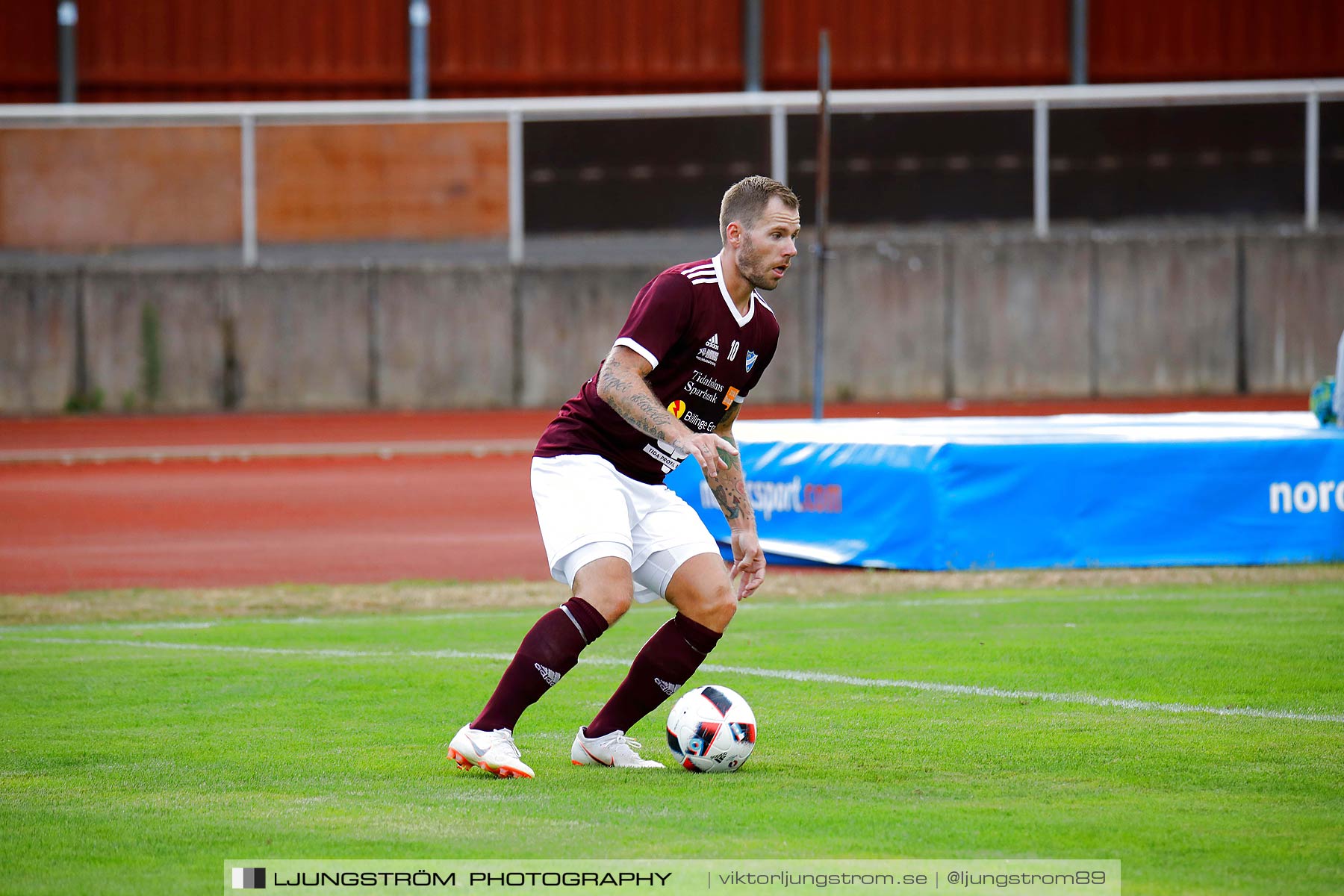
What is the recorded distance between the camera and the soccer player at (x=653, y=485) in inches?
220

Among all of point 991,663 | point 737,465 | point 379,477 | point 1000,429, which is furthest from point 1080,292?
point 737,465

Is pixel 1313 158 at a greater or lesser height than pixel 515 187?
greater

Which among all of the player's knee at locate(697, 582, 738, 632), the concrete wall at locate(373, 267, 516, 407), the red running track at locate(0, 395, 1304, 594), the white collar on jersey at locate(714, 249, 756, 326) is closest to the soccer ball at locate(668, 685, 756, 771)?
the player's knee at locate(697, 582, 738, 632)

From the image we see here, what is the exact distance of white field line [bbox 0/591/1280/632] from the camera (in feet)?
32.8

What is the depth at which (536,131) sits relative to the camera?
2659 cm

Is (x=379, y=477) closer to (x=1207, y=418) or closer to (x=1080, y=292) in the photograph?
(x=1207, y=418)

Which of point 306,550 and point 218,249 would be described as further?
point 218,249

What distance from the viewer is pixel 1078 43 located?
32.1m

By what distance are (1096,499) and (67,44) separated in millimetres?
25350

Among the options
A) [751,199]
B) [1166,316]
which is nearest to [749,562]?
[751,199]

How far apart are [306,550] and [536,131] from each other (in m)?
14.1

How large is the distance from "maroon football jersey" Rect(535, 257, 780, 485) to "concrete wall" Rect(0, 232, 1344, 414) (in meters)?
20.4

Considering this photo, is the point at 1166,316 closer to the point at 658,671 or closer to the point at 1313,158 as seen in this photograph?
the point at 1313,158

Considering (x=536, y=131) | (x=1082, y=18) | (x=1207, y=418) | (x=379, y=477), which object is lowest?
(x=379, y=477)
